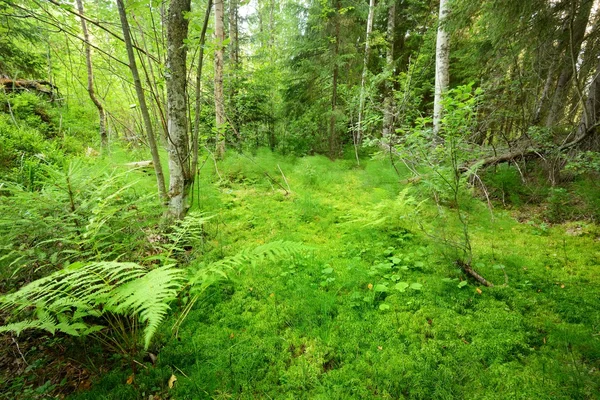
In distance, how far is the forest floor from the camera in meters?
1.75

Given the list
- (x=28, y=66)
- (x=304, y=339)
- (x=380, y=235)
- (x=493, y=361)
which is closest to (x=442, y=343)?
(x=493, y=361)

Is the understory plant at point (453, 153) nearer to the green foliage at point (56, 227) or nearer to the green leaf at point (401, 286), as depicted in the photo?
the green leaf at point (401, 286)

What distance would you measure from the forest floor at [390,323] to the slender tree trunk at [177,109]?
2.61ft

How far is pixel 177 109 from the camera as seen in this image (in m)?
3.25

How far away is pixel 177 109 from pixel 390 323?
346 cm

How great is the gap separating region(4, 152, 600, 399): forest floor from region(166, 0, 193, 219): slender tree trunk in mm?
795

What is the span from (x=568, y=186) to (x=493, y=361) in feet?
15.7

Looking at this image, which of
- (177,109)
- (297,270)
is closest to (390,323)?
(297,270)

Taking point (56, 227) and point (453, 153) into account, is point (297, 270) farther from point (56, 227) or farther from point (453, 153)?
point (56, 227)

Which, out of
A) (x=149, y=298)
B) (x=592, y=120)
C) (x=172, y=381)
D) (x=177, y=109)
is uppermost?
(x=177, y=109)

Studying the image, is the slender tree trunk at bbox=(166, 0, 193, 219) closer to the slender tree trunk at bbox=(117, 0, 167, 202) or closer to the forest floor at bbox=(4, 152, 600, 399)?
the slender tree trunk at bbox=(117, 0, 167, 202)

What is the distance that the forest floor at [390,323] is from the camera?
1755 mm

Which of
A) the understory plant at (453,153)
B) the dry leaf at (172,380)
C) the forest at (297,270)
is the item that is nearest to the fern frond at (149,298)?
the forest at (297,270)

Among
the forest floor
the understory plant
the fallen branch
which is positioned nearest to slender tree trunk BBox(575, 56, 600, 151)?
the forest floor
